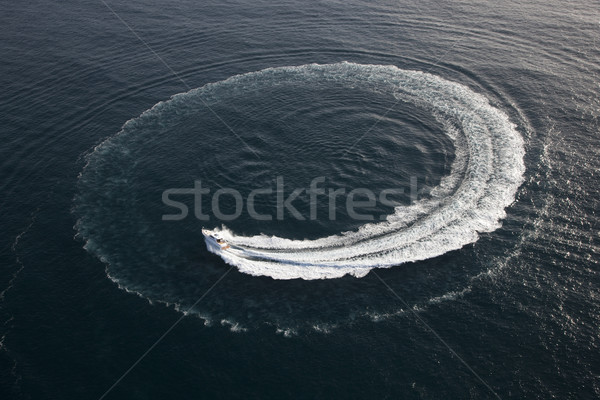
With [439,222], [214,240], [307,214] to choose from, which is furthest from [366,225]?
[214,240]

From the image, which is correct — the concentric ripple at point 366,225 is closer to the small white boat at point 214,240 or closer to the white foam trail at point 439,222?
the white foam trail at point 439,222

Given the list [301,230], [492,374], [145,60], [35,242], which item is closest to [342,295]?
[301,230]

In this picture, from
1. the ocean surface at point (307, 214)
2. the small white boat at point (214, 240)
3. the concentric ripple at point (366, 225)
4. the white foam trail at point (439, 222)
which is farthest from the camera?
the small white boat at point (214, 240)

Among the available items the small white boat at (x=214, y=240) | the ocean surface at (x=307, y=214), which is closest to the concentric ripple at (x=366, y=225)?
the ocean surface at (x=307, y=214)

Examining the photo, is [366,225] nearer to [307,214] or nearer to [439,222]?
[307,214]

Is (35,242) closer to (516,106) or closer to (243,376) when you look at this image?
(243,376)

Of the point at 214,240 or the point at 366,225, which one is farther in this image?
the point at 366,225
